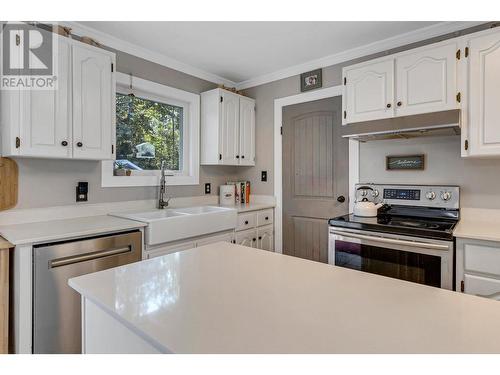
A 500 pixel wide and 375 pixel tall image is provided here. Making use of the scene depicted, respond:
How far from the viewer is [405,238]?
1.91m

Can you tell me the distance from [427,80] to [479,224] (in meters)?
1.07

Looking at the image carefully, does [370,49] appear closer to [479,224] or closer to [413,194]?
[413,194]

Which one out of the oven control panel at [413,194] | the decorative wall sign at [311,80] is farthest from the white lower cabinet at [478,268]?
the decorative wall sign at [311,80]

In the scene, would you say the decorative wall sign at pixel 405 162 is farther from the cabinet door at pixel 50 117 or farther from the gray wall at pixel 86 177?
the cabinet door at pixel 50 117

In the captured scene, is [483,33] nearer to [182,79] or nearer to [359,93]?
[359,93]

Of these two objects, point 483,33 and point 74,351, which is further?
point 483,33

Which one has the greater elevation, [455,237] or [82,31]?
[82,31]

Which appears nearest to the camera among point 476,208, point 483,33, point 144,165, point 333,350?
point 333,350

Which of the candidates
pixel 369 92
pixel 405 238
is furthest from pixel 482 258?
pixel 369 92

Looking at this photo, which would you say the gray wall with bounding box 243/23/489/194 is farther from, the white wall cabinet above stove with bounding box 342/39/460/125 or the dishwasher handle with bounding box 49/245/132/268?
the dishwasher handle with bounding box 49/245/132/268

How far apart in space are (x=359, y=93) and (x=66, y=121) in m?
2.18

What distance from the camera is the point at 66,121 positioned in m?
1.96

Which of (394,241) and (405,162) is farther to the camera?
(405,162)
